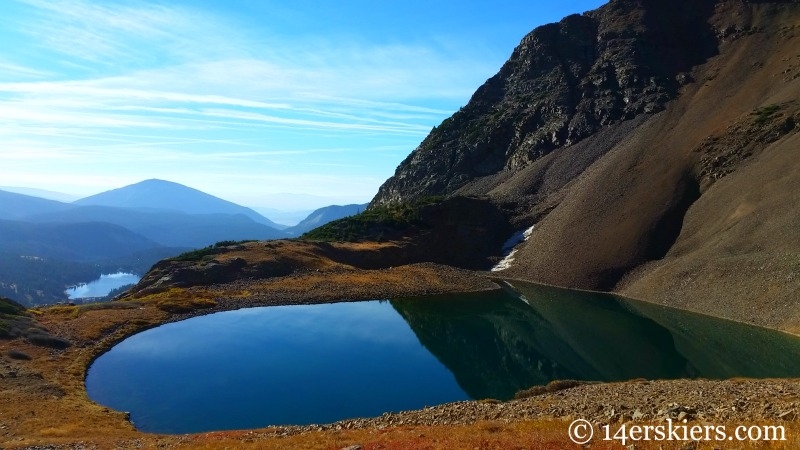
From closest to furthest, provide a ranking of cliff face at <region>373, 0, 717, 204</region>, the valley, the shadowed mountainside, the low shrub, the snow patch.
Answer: the valley < the low shrub < the shadowed mountainside < the snow patch < cliff face at <region>373, 0, 717, 204</region>

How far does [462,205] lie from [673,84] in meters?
62.7

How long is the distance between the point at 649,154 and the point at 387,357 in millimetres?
67166

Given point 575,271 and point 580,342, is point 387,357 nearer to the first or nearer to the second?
point 580,342

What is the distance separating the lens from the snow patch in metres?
86.0

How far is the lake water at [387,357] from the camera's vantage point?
33.4m

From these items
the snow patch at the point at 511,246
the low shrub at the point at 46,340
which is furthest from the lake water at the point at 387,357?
the snow patch at the point at 511,246

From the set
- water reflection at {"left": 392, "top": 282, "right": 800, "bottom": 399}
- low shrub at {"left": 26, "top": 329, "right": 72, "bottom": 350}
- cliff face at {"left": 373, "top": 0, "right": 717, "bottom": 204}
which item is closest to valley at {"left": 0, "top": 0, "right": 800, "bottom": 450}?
low shrub at {"left": 26, "top": 329, "right": 72, "bottom": 350}

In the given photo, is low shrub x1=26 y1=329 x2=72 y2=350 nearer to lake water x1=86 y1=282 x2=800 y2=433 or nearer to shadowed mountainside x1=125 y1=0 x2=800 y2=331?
lake water x1=86 y1=282 x2=800 y2=433

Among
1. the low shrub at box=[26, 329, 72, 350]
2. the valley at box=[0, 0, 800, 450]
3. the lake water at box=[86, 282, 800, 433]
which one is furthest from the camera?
the low shrub at box=[26, 329, 72, 350]

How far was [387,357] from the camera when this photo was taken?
44.9 m

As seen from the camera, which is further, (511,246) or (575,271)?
(511,246)

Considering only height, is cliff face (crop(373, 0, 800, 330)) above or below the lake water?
above

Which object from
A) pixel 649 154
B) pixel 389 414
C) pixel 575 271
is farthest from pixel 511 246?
pixel 389 414

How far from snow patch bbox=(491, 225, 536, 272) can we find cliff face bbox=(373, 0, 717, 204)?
36.8 m
